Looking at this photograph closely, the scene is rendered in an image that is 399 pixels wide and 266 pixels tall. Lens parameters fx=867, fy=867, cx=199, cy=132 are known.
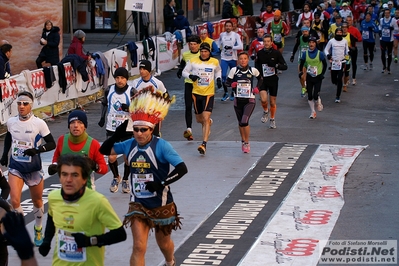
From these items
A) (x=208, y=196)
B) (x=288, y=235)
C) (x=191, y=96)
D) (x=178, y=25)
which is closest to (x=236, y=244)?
(x=288, y=235)

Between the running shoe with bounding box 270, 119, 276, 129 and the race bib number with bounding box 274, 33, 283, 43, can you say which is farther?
the race bib number with bounding box 274, 33, 283, 43

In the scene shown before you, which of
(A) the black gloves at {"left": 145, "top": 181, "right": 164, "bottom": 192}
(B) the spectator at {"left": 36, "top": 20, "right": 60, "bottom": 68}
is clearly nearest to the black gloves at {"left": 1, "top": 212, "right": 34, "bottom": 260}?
(A) the black gloves at {"left": 145, "top": 181, "right": 164, "bottom": 192}

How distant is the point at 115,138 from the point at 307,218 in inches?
151

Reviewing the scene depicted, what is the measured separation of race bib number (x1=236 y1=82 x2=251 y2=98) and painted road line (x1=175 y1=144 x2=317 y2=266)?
1.13 m

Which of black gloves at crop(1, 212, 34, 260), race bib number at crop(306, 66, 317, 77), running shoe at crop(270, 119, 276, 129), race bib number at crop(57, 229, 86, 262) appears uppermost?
race bib number at crop(306, 66, 317, 77)

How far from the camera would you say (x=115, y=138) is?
8.43m

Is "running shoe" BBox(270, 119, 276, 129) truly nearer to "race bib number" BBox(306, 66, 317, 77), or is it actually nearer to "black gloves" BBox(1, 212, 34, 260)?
"race bib number" BBox(306, 66, 317, 77)

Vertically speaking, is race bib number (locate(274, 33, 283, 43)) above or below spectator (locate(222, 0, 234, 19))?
below

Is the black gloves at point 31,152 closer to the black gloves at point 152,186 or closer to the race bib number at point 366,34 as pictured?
the black gloves at point 152,186

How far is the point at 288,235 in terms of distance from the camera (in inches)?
418

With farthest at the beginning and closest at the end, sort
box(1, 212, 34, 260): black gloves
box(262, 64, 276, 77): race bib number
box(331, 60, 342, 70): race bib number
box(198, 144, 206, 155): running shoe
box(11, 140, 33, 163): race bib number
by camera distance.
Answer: box(331, 60, 342, 70): race bib number → box(262, 64, 276, 77): race bib number → box(198, 144, 206, 155): running shoe → box(11, 140, 33, 163): race bib number → box(1, 212, 34, 260): black gloves

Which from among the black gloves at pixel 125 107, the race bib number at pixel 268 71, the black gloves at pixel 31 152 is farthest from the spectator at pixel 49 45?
the black gloves at pixel 31 152

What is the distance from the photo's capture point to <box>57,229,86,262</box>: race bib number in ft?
21.6

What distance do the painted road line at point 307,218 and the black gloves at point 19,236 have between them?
4.53m
